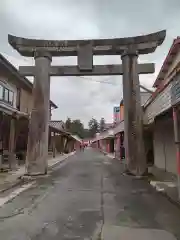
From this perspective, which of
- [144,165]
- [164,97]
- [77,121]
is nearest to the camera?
[164,97]

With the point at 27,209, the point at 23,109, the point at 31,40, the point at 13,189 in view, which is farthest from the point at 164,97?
the point at 23,109

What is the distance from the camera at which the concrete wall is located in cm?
1438

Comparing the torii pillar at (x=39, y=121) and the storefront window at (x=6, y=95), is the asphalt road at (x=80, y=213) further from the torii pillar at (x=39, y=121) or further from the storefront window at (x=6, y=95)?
the storefront window at (x=6, y=95)

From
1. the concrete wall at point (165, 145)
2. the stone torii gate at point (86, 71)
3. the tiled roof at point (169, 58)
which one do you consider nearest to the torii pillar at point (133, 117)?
the stone torii gate at point (86, 71)

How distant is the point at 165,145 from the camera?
16031 millimetres

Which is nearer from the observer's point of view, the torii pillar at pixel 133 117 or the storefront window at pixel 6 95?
the torii pillar at pixel 133 117

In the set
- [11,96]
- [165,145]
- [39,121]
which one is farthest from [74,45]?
[11,96]

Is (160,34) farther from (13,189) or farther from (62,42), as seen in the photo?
(13,189)

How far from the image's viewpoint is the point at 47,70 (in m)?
14.9

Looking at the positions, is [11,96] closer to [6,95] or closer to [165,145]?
[6,95]

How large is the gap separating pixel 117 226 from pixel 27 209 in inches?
100

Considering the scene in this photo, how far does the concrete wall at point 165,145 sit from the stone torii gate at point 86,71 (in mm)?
1764

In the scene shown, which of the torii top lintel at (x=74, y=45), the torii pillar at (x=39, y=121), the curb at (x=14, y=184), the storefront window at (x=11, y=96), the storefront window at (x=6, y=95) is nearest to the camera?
the curb at (x=14, y=184)

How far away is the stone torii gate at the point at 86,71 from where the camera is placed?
45.5 feet
